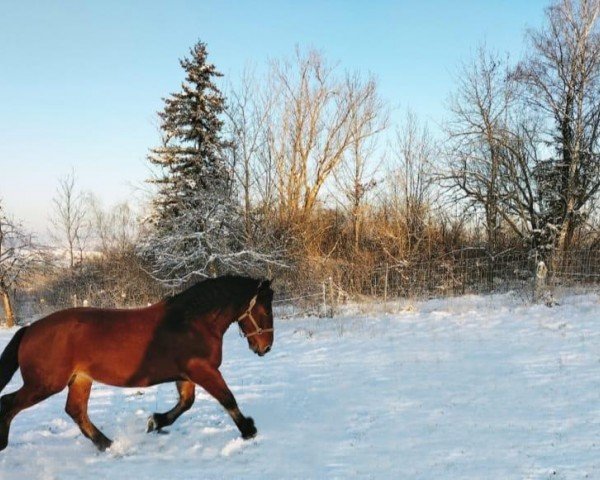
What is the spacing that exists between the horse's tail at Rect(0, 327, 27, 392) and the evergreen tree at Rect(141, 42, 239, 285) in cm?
1451

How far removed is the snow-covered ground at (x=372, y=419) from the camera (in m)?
4.32

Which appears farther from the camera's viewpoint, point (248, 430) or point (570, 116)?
point (570, 116)

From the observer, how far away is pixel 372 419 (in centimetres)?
572

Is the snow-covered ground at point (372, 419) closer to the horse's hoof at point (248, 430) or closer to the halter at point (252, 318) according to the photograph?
the horse's hoof at point (248, 430)

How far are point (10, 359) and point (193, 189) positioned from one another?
1752 centimetres

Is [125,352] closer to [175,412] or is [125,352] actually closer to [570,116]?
[175,412]

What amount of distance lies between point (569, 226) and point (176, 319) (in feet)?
66.8

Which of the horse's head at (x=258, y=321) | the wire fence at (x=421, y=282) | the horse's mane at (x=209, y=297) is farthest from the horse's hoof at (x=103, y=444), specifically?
the wire fence at (x=421, y=282)

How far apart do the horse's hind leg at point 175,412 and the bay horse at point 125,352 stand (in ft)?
0.03

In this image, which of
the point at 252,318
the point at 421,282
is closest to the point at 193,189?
the point at 421,282

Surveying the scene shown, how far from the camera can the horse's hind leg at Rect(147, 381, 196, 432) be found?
17.1ft

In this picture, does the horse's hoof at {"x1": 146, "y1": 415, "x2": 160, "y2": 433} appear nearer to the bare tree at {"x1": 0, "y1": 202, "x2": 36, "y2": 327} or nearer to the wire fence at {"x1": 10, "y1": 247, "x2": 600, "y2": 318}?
the wire fence at {"x1": 10, "y1": 247, "x2": 600, "y2": 318}

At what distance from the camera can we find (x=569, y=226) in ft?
68.5

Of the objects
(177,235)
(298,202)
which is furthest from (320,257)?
(177,235)
